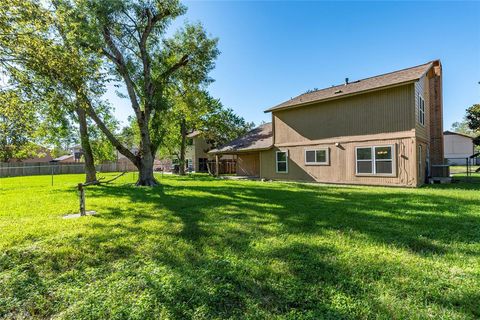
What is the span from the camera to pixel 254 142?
60.7ft

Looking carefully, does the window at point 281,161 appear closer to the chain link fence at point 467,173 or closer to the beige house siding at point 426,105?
the beige house siding at point 426,105

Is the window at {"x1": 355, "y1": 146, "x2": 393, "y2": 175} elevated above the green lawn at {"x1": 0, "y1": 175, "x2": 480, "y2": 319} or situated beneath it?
elevated above

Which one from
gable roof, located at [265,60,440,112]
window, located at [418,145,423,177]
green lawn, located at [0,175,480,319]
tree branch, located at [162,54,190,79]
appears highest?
tree branch, located at [162,54,190,79]

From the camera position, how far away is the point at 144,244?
3.92 metres

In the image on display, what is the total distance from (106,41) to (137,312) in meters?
13.3

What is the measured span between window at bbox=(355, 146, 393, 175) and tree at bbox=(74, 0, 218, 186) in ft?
32.9

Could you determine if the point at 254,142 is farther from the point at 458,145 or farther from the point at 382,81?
the point at 458,145

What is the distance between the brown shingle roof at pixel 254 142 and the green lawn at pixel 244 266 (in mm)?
11450

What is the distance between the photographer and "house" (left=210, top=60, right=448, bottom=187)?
10750mm

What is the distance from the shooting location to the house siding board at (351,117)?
10.8 m

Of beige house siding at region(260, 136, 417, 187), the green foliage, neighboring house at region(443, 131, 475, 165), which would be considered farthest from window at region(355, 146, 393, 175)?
neighboring house at region(443, 131, 475, 165)

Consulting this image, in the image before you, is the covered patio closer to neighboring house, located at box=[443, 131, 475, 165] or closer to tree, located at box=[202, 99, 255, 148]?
tree, located at box=[202, 99, 255, 148]

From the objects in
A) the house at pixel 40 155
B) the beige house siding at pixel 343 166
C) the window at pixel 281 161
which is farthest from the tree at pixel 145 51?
the beige house siding at pixel 343 166

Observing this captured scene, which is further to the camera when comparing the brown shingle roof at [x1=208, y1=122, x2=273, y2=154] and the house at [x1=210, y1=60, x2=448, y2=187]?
the brown shingle roof at [x1=208, y1=122, x2=273, y2=154]
